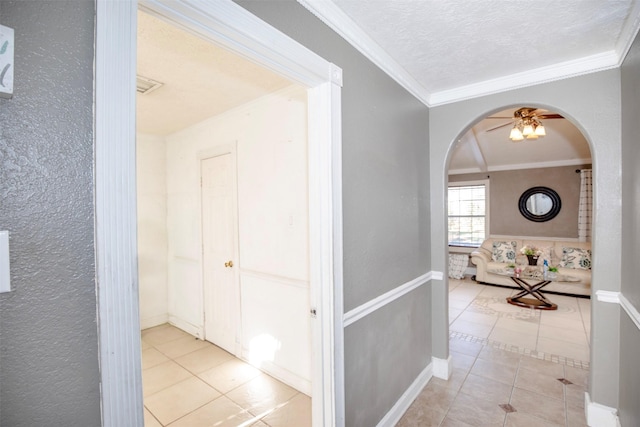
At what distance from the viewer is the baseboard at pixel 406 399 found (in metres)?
2.06

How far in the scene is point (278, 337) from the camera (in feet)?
8.87

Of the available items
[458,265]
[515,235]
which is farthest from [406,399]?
[515,235]

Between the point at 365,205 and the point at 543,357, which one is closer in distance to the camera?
the point at 365,205

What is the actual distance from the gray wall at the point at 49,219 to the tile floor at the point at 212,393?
5.75 feet

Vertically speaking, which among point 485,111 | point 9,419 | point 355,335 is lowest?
point 355,335

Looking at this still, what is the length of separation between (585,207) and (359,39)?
6.19 m

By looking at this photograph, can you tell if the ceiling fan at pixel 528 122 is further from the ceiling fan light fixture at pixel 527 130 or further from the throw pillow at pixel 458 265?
the throw pillow at pixel 458 265

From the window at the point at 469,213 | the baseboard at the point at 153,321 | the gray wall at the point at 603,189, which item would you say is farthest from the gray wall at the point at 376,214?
the window at the point at 469,213

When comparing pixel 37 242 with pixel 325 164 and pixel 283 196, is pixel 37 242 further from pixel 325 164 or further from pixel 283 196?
pixel 283 196

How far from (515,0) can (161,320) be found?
4.75 meters

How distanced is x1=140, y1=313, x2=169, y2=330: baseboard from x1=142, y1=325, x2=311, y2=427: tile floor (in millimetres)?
684

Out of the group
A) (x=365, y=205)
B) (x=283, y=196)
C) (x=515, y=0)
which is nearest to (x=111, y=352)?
(x=365, y=205)

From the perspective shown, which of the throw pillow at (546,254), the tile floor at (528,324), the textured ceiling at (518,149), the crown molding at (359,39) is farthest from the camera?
the throw pillow at (546,254)

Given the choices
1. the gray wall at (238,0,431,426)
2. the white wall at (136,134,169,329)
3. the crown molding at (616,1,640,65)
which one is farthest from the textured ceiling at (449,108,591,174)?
the white wall at (136,134,169,329)
